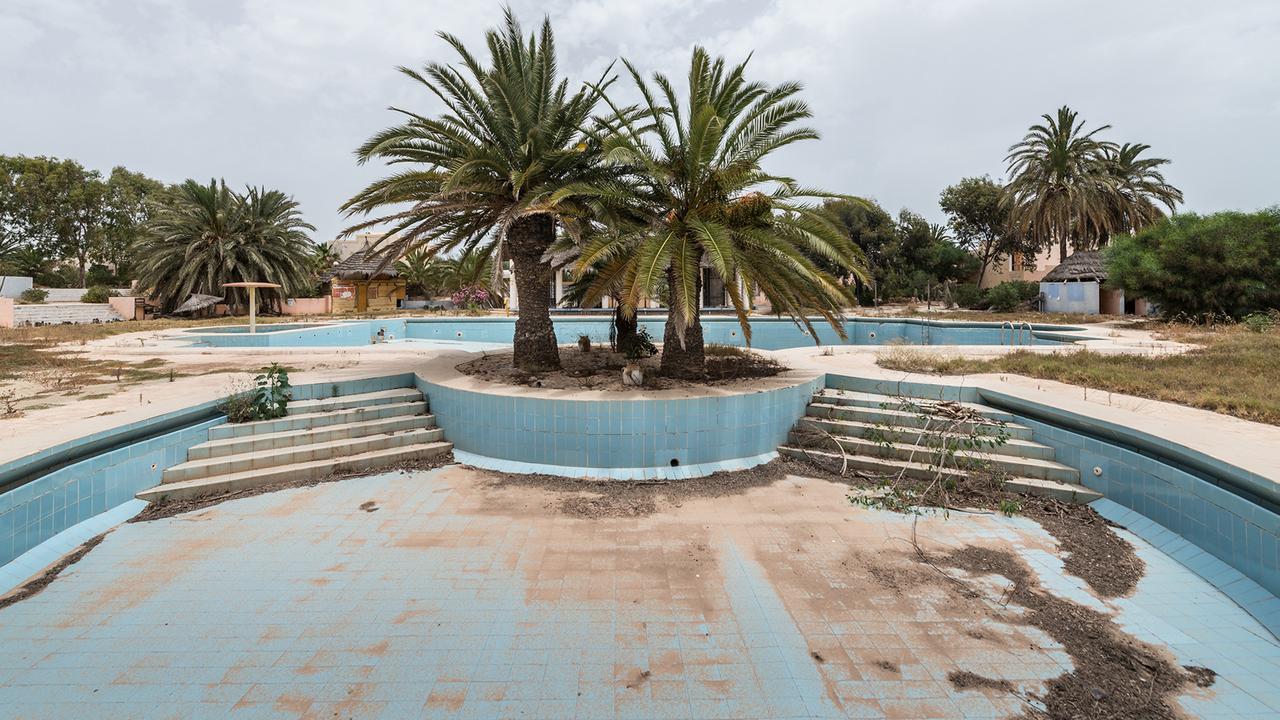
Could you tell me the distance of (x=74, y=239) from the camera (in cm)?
4144

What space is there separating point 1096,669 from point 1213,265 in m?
20.4

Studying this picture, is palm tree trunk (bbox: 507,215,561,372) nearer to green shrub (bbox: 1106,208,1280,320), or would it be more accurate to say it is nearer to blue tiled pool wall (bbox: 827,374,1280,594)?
blue tiled pool wall (bbox: 827,374,1280,594)

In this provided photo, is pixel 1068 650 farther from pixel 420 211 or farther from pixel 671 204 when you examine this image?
pixel 420 211

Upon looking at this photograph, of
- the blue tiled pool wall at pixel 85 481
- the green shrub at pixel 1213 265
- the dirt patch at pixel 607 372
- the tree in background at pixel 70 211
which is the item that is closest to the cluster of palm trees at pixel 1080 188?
the green shrub at pixel 1213 265

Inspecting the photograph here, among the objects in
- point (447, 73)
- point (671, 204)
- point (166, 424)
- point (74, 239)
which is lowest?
point (166, 424)

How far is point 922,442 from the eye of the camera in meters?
6.81

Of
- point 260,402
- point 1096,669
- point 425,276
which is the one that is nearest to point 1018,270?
point 425,276

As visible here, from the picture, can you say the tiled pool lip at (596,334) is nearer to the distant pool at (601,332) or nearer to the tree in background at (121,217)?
the distant pool at (601,332)

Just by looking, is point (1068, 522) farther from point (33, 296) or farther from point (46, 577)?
point (33, 296)

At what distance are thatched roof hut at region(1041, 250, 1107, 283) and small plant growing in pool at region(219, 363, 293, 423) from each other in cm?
2934

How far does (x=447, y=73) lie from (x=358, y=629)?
24.7ft

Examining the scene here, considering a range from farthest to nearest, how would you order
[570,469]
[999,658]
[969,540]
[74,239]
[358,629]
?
[74,239], [570,469], [969,540], [358,629], [999,658]

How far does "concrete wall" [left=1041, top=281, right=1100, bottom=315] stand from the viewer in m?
25.2

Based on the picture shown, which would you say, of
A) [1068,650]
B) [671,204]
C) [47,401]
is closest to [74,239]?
[47,401]
